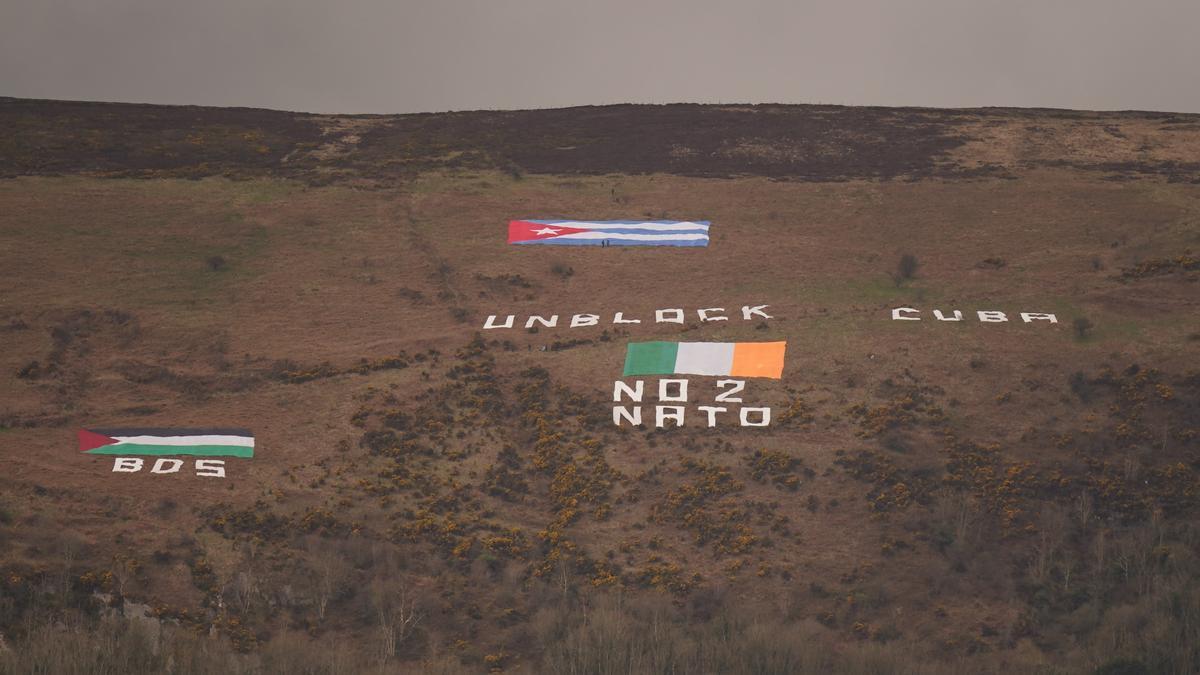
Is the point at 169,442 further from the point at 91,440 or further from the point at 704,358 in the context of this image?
the point at 704,358

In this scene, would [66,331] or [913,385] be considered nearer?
[913,385]

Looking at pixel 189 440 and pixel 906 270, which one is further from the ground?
pixel 906 270

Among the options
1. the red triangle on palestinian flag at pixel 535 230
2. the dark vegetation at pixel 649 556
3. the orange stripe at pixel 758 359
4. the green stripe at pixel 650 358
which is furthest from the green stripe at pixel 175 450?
the red triangle on palestinian flag at pixel 535 230

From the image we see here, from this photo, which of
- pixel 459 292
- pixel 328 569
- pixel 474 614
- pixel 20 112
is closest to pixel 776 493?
pixel 474 614

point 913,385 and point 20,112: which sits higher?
point 20,112

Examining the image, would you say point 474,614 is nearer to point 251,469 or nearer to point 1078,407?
point 251,469

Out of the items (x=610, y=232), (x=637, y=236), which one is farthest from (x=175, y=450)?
(x=637, y=236)
